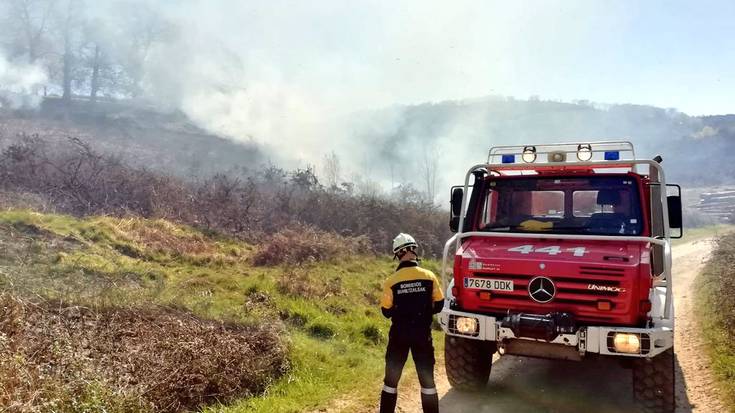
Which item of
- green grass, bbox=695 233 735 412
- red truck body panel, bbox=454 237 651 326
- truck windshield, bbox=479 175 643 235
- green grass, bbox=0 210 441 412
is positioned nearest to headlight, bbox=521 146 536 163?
truck windshield, bbox=479 175 643 235

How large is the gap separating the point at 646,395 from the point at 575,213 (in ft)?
6.29

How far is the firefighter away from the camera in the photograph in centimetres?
409

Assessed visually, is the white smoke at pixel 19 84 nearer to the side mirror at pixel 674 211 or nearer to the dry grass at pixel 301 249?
the dry grass at pixel 301 249

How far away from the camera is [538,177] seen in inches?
217

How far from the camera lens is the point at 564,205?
5.45 metres

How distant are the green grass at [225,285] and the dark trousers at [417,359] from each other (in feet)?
3.89

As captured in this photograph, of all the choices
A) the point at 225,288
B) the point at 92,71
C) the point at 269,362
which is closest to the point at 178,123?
the point at 92,71

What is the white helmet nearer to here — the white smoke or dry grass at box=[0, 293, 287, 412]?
dry grass at box=[0, 293, 287, 412]

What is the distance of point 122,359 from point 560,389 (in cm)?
449

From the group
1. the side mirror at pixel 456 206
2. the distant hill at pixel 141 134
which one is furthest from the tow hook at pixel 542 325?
the distant hill at pixel 141 134

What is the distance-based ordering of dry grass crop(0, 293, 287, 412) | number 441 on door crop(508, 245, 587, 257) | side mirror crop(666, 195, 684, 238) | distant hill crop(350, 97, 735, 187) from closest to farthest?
dry grass crop(0, 293, 287, 412) < number 441 on door crop(508, 245, 587, 257) < side mirror crop(666, 195, 684, 238) < distant hill crop(350, 97, 735, 187)

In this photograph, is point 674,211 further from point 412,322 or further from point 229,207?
point 229,207

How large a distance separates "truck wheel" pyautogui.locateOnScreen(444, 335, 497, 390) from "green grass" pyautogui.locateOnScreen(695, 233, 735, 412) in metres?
2.38

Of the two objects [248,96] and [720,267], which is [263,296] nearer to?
[720,267]
